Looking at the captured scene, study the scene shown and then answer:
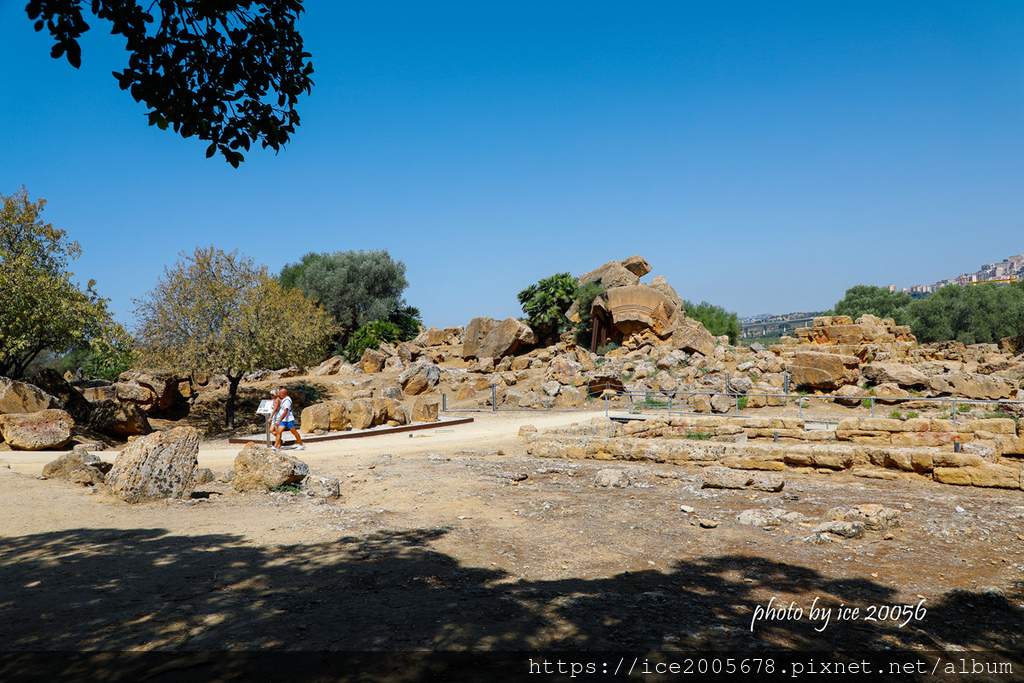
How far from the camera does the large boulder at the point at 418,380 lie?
28.4 metres

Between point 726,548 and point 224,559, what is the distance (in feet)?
17.4

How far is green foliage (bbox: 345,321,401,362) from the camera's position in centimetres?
3928

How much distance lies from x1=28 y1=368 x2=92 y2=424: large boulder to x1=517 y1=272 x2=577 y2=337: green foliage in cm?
2420

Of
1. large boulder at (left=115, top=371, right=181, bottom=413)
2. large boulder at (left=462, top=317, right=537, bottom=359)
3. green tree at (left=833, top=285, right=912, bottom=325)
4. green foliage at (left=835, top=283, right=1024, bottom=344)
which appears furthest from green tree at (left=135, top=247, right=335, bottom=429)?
green tree at (left=833, top=285, right=912, bottom=325)

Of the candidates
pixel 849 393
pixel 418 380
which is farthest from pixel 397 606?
pixel 418 380

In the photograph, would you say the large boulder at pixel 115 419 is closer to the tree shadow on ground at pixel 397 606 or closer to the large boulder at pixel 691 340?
the tree shadow on ground at pixel 397 606

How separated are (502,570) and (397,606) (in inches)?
58.4

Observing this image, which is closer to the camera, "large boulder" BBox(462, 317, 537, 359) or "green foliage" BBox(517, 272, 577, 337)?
"large boulder" BBox(462, 317, 537, 359)

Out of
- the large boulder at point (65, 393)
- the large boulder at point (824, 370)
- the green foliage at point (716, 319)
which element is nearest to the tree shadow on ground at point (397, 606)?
the large boulder at point (65, 393)

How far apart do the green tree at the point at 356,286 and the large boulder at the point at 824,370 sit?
32067 mm

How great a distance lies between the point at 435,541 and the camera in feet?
23.1

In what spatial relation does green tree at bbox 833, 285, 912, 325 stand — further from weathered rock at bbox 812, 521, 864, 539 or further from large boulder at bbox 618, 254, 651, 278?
weathered rock at bbox 812, 521, 864, 539

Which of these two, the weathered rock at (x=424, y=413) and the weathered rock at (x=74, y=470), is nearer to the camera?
the weathered rock at (x=74, y=470)

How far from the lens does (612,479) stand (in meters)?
10.5
